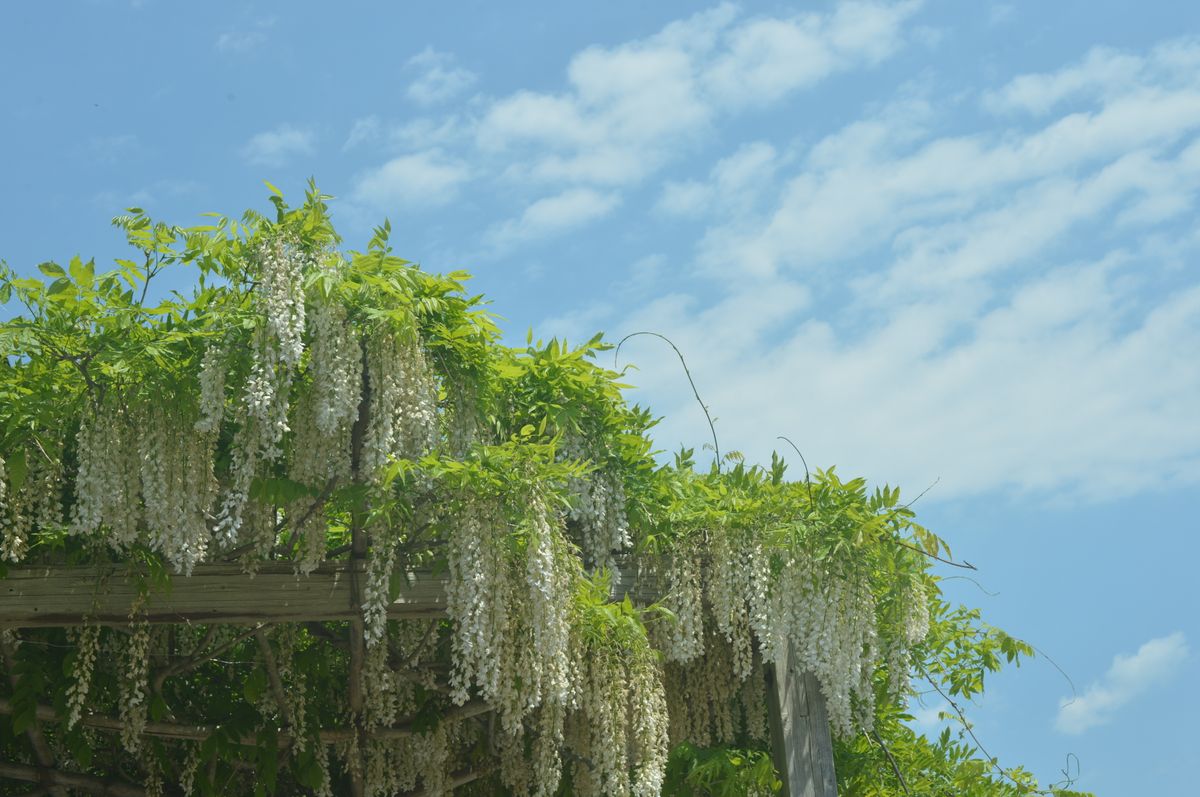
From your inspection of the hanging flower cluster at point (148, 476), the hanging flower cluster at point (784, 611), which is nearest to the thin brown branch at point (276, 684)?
the hanging flower cluster at point (148, 476)

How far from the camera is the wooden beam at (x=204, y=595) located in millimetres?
5465

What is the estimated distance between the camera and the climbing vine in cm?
497

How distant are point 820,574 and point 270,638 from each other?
278 centimetres

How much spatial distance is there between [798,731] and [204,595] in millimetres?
2591

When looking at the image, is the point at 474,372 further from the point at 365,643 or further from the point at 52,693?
the point at 52,693

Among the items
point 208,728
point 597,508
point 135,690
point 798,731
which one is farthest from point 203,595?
point 798,731

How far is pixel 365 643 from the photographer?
20.4ft

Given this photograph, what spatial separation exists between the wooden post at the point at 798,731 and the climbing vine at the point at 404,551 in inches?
3.6

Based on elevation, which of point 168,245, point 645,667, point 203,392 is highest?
point 168,245

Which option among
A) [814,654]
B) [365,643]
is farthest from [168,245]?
[814,654]

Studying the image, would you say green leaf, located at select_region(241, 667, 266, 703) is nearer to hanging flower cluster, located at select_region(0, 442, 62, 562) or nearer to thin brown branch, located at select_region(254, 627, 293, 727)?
thin brown branch, located at select_region(254, 627, 293, 727)

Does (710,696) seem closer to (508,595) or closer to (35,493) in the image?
(508,595)

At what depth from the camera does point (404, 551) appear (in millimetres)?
5438

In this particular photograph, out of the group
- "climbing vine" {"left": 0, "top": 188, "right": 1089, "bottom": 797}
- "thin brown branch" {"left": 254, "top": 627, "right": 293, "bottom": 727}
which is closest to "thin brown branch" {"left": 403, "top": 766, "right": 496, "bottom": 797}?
"climbing vine" {"left": 0, "top": 188, "right": 1089, "bottom": 797}
